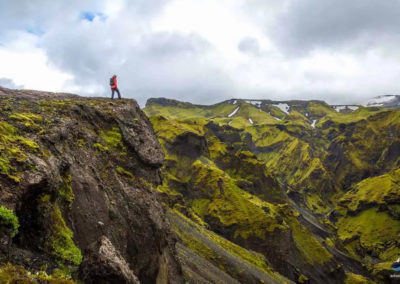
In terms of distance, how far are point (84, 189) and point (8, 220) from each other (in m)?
10.1

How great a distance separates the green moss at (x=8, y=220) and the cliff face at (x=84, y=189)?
0.80 metres

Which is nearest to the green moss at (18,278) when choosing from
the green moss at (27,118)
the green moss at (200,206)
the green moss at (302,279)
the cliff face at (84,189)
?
the cliff face at (84,189)

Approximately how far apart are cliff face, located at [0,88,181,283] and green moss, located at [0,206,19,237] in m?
0.80

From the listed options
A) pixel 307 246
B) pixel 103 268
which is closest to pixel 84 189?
pixel 103 268

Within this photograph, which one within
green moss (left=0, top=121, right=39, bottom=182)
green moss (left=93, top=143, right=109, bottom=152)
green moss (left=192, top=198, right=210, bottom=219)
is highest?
green moss (left=0, top=121, right=39, bottom=182)

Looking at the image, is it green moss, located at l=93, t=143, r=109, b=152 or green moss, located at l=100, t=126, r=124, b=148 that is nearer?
green moss, located at l=93, t=143, r=109, b=152

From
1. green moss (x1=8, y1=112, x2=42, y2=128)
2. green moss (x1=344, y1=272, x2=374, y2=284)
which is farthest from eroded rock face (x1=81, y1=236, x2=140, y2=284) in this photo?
green moss (x1=344, y1=272, x2=374, y2=284)

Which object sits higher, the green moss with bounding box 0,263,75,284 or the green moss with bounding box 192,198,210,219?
the green moss with bounding box 0,263,75,284

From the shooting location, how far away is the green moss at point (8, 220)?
1376cm

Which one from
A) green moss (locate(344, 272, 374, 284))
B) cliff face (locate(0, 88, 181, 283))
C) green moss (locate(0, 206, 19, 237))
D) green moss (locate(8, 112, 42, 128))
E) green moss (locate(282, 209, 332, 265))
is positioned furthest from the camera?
green moss (locate(344, 272, 374, 284))

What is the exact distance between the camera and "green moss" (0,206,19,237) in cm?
1376

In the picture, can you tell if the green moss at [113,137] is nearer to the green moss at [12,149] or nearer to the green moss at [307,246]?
the green moss at [12,149]

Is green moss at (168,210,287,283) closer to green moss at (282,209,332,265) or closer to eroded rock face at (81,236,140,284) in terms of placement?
green moss at (282,209,332,265)

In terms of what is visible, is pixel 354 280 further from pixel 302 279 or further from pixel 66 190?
pixel 66 190
